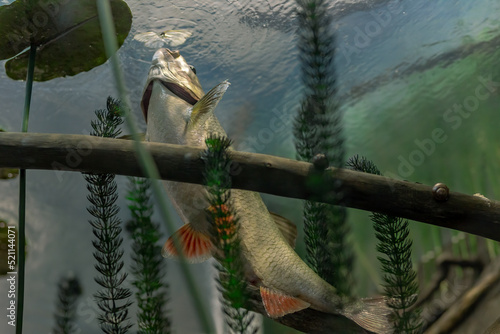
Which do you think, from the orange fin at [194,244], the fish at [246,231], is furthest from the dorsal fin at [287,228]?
Result: the orange fin at [194,244]

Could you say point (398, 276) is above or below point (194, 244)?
below

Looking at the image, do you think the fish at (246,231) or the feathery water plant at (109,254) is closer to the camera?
the feathery water plant at (109,254)

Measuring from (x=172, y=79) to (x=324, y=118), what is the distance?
121cm

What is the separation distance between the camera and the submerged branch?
890mm

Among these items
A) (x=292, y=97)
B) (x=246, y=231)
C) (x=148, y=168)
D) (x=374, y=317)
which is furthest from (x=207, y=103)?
(x=292, y=97)

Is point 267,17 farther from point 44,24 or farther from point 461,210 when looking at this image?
point 461,210

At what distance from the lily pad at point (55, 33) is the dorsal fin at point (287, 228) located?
847 millimetres

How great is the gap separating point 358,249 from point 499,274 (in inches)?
35.3

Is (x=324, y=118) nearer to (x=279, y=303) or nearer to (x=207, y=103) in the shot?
(x=279, y=303)

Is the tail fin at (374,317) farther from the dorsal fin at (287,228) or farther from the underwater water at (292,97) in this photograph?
the underwater water at (292,97)

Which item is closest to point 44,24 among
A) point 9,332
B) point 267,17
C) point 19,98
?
point 267,17

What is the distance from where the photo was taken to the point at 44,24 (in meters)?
1.26

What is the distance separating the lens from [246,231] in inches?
47.6

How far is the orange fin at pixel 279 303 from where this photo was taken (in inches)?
41.0
